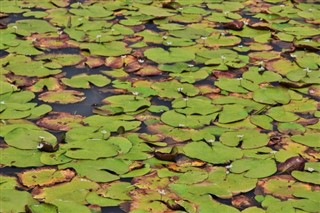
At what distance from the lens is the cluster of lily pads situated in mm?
3393

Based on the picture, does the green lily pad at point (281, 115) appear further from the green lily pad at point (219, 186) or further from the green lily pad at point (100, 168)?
the green lily pad at point (100, 168)

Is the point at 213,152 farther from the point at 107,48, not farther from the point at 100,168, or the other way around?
the point at 107,48

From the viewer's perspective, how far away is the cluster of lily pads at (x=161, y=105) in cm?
339

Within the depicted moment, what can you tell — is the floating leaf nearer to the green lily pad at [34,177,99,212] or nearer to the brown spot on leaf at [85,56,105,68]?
the green lily pad at [34,177,99,212]

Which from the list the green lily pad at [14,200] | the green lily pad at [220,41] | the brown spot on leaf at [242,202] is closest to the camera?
the green lily pad at [14,200]

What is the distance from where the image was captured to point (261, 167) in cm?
358

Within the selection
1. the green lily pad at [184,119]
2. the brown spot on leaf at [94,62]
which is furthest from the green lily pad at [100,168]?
the brown spot on leaf at [94,62]

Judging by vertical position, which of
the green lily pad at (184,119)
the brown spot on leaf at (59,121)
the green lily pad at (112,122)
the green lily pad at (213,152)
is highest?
the green lily pad at (213,152)

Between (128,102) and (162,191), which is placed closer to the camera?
(162,191)

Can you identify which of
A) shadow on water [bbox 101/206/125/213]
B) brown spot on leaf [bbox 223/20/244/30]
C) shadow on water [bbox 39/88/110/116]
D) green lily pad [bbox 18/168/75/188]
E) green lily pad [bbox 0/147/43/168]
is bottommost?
shadow on water [bbox 101/206/125/213]

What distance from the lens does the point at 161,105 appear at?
4.22 metres

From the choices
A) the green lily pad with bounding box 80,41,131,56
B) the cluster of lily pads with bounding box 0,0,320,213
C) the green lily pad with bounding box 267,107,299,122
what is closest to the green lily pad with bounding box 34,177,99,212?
the cluster of lily pads with bounding box 0,0,320,213

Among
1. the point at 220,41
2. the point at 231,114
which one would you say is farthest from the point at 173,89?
the point at 220,41

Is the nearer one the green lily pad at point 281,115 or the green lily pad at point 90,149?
the green lily pad at point 90,149
